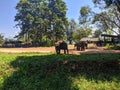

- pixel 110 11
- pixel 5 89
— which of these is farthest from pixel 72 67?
pixel 110 11

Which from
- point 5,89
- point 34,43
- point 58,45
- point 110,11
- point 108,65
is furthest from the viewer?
point 34,43

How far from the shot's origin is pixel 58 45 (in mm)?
21875

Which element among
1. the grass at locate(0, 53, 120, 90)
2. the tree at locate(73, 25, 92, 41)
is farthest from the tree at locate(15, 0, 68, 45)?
the grass at locate(0, 53, 120, 90)

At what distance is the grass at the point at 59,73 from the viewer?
38.0 ft

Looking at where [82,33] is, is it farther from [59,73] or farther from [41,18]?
[59,73]

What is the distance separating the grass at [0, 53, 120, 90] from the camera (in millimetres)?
11570

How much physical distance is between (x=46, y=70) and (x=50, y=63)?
0.68 m

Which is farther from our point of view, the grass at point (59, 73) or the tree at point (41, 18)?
the tree at point (41, 18)

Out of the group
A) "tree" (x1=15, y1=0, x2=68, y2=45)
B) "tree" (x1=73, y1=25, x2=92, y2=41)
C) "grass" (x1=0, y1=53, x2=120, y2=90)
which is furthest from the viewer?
"tree" (x1=73, y1=25, x2=92, y2=41)

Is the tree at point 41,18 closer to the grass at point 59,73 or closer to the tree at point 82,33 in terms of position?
the tree at point 82,33

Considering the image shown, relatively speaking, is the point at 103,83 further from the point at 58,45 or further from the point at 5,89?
the point at 58,45

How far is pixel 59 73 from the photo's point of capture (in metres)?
12.6

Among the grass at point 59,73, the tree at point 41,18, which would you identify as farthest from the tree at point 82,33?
the grass at point 59,73

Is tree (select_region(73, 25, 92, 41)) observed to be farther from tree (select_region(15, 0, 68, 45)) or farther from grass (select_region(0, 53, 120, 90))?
grass (select_region(0, 53, 120, 90))
